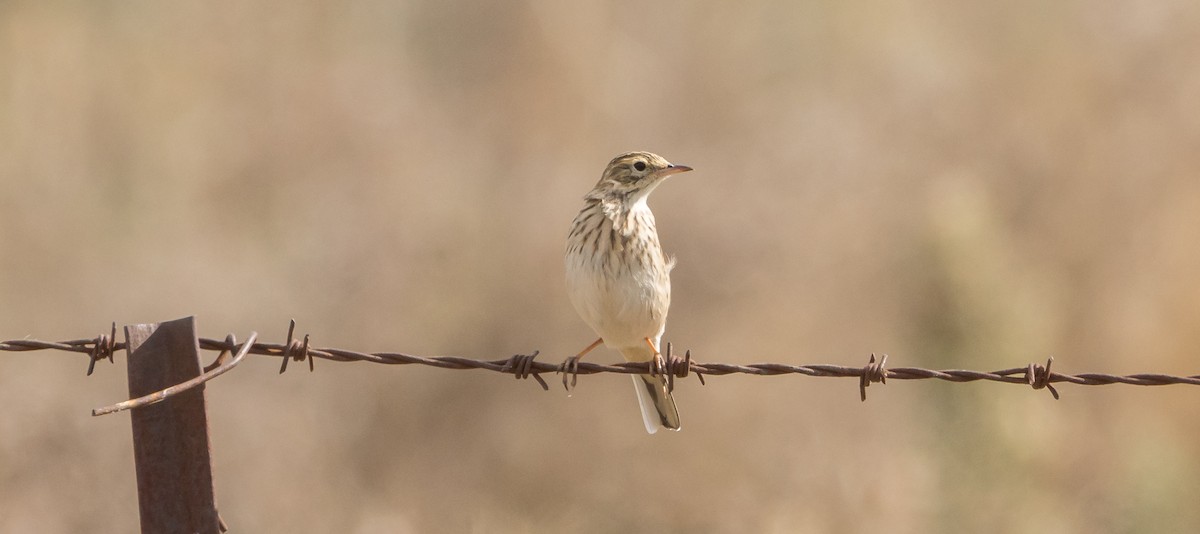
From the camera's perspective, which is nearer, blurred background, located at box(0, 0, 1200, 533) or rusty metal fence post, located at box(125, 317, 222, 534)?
rusty metal fence post, located at box(125, 317, 222, 534)

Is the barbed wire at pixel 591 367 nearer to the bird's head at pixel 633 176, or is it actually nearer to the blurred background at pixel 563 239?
the bird's head at pixel 633 176

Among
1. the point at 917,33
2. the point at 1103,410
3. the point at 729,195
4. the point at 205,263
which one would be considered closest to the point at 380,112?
the point at 205,263

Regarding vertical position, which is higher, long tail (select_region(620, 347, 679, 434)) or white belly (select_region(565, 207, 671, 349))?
white belly (select_region(565, 207, 671, 349))

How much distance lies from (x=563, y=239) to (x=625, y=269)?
16.3 feet

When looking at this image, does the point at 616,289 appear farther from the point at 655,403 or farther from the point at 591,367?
the point at 591,367

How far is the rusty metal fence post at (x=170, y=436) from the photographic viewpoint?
132 inches

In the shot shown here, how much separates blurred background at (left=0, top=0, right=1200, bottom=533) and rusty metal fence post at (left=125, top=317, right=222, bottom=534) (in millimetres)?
5810

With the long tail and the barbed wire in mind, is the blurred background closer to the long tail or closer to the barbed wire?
the long tail

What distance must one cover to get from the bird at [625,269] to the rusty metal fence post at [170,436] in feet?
8.79

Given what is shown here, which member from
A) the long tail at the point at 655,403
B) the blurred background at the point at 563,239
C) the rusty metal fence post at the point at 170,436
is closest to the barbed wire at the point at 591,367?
the rusty metal fence post at the point at 170,436

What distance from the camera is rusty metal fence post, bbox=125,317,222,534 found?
11.0 ft

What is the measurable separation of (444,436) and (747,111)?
570cm

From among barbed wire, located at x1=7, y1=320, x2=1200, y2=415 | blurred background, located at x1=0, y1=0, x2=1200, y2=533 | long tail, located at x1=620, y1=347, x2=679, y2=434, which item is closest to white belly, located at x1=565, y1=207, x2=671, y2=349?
long tail, located at x1=620, y1=347, x2=679, y2=434

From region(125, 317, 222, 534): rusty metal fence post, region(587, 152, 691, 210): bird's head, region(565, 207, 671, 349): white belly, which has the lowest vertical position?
region(125, 317, 222, 534): rusty metal fence post
